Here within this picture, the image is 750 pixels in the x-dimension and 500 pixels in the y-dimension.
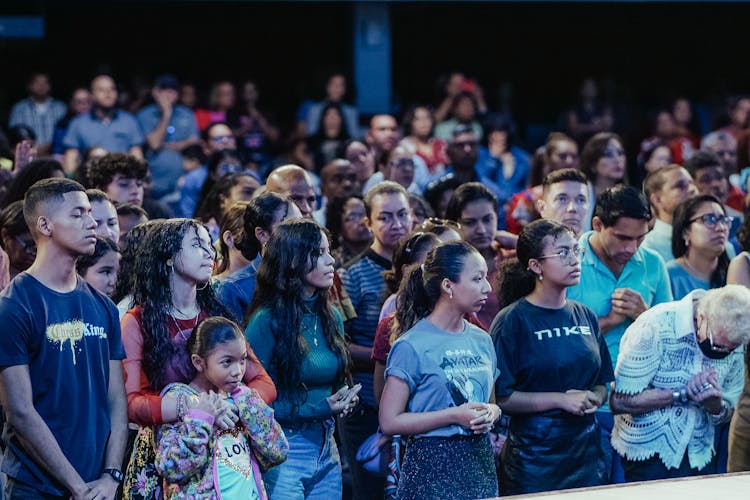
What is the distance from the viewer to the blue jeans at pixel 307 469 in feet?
15.6

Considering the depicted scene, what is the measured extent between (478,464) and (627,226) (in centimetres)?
172

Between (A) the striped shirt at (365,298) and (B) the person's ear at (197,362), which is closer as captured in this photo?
(B) the person's ear at (197,362)

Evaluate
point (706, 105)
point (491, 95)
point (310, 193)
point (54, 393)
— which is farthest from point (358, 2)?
point (54, 393)

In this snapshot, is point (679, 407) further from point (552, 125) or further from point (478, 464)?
point (552, 125)

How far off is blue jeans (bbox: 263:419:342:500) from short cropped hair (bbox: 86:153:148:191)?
237cm

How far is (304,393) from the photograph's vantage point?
15.9 ft

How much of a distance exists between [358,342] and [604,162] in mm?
2813

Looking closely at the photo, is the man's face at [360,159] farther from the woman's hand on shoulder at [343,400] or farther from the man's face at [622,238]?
the woman's hand on shoulder at [343,400]

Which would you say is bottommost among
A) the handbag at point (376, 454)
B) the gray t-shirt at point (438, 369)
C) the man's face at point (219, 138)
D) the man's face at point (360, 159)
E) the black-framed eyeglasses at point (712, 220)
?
the handbag at point (376, 454)

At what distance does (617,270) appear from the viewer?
238 inches

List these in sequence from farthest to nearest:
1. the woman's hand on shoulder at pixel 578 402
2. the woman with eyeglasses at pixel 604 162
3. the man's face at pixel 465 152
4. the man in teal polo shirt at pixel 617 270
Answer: the man's face at pixel 465 152 → the woman with eyeglasses at pixel 604 162 → the man in teal polo shirt at pixel 617 270 → the woman's hand on shoulder at pixel 578 402

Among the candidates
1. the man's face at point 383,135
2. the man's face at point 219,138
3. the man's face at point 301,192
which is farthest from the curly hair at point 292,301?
the man's face at point 383,135

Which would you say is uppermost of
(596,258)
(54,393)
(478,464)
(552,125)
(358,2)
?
(358,2)

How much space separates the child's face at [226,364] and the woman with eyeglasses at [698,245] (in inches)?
110
